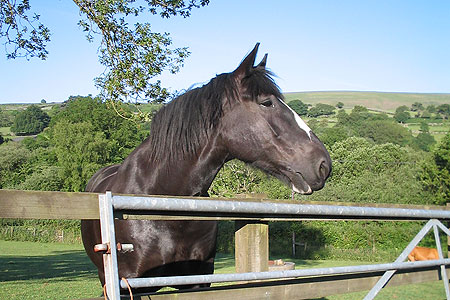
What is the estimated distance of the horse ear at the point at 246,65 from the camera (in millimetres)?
3355

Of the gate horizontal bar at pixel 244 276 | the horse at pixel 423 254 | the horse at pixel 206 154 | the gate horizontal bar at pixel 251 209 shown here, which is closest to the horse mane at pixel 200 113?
the horse at pixel 206 154

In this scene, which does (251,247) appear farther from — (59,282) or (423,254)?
(423,254)

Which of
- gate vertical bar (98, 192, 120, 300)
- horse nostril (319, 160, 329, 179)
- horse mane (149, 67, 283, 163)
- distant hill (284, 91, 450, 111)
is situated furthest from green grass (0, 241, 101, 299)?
distant hill (284, 91, 450, 111)

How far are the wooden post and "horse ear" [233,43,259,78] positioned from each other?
140 centimetres

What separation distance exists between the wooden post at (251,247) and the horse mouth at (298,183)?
734mm

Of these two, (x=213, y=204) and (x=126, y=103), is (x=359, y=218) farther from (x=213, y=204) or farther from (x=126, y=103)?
(x=126, y=103)

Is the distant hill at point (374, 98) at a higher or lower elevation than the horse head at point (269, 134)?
higher

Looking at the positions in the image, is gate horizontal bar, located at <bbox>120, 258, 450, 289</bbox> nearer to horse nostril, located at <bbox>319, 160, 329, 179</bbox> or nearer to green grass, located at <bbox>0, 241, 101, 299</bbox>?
horse nostril, located at <bbox>319, 160, 329, 179</bbox>

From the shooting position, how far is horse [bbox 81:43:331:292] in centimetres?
315

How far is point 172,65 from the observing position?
9.36 meters

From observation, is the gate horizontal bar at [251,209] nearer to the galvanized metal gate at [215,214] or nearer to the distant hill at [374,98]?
the galvanized metal gate at [215,214]

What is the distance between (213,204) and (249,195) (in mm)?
637

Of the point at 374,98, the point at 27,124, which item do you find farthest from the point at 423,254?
the point at 374,98

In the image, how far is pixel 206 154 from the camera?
11.1ft
